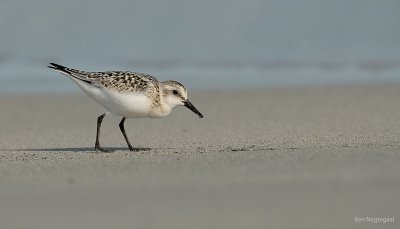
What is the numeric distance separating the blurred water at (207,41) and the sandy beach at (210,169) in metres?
3.84

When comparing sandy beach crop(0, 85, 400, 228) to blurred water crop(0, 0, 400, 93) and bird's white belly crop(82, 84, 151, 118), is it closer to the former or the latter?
bird's white belly crop(82, 84, 151, 118)

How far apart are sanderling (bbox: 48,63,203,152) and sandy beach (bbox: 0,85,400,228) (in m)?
0.44

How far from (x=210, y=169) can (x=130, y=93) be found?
2.46 metres

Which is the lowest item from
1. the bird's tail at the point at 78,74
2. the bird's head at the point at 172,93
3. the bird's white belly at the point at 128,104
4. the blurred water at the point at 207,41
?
the bird's white belly at the point at 128,104

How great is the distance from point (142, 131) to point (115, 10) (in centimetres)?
1232

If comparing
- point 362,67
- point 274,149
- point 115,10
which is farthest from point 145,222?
point 115,10

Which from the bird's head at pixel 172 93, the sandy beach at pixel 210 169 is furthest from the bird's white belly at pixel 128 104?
the sandy beach at pixel 210 169

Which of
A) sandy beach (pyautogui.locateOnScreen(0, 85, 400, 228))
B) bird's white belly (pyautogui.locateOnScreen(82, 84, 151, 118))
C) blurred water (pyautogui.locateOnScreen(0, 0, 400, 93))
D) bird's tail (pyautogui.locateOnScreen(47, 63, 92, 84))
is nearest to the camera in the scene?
sandy beach (pyautogui.locateOnScreen(0, 85, 400, 228))

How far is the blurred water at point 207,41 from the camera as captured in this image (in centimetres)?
1714

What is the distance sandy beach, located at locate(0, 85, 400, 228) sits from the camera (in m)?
5.17

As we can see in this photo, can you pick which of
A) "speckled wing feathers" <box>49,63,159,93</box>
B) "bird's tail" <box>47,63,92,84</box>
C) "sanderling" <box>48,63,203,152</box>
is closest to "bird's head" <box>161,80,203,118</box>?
"sanderling" <box>48,63,203,152</box>

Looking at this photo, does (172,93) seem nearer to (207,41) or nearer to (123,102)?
(123,102)

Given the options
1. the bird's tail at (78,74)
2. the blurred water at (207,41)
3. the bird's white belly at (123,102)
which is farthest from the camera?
the blurred water at (207,41)

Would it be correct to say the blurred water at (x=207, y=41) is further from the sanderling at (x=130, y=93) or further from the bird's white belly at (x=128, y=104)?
the bird's white belly at (x=128, y=104)
